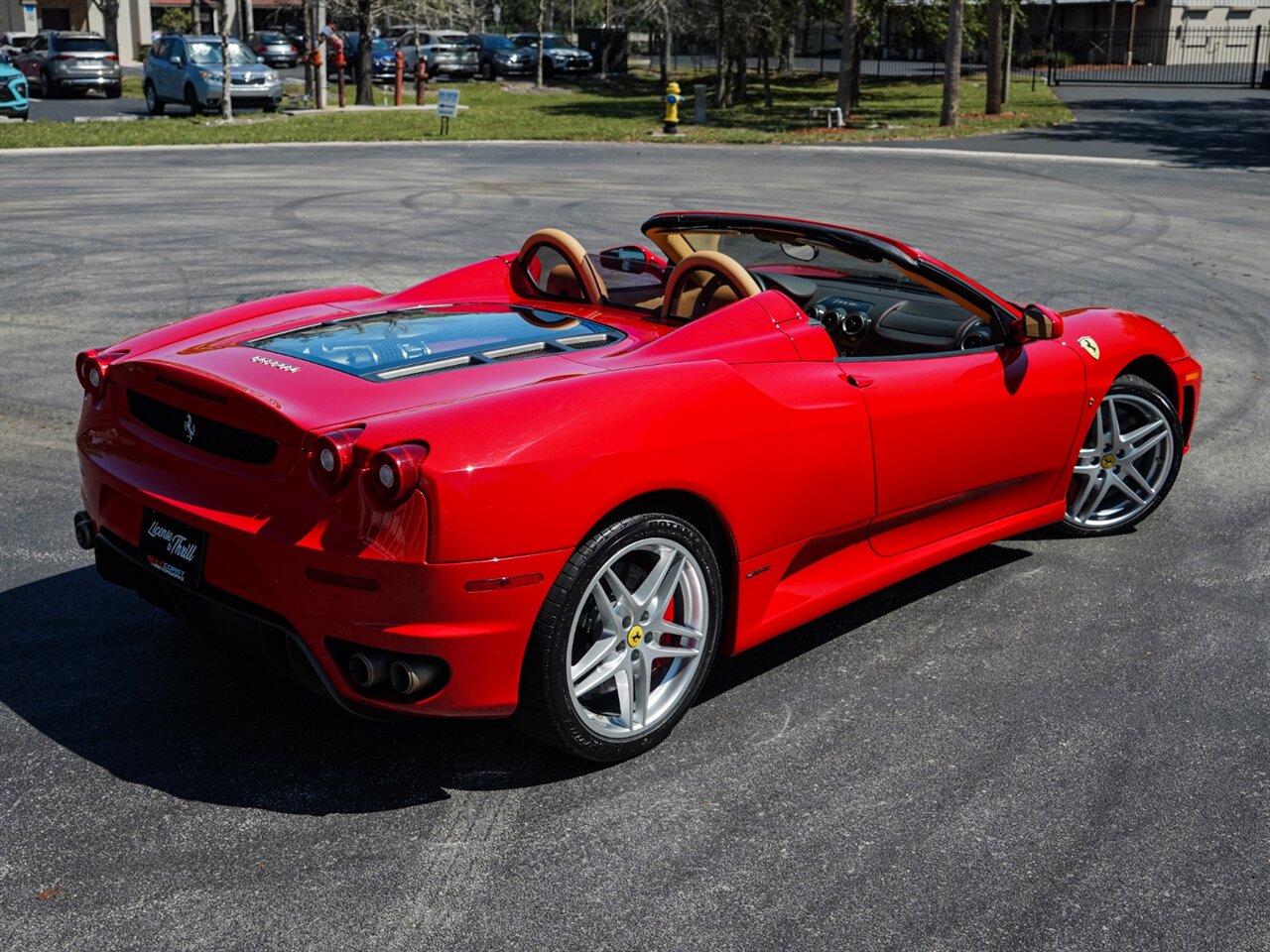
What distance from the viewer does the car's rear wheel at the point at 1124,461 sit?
594 centimetres

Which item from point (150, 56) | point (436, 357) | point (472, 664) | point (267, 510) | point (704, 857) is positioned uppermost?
point (150, 56)

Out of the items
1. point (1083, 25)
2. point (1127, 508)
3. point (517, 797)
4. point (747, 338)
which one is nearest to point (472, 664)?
point (517, 797)

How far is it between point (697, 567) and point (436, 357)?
1.03m

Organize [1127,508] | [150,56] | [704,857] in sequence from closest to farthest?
[704,857] < [1127,508] < [150,56]

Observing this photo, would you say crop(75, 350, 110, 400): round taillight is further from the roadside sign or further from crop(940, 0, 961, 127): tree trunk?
crop(940, 0, 961, 127): tree trunk

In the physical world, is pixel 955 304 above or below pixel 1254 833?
above

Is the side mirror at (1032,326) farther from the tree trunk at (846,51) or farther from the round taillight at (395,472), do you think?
the tree trunk at (846,51)

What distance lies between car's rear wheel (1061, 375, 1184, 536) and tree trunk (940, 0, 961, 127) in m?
26.5

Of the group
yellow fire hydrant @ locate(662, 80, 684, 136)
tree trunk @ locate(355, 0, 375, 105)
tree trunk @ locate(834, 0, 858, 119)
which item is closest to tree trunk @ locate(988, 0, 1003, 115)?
tree trunk @ locate(834, 0, 858, 119)

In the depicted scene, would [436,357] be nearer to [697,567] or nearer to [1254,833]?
[697,567]

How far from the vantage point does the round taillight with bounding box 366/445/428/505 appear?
348 cm

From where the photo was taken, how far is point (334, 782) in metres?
3.94

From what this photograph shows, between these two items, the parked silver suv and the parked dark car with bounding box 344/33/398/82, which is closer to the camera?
the parked silver suv


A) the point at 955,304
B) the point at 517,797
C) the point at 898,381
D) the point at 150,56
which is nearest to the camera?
the point at 517,797
